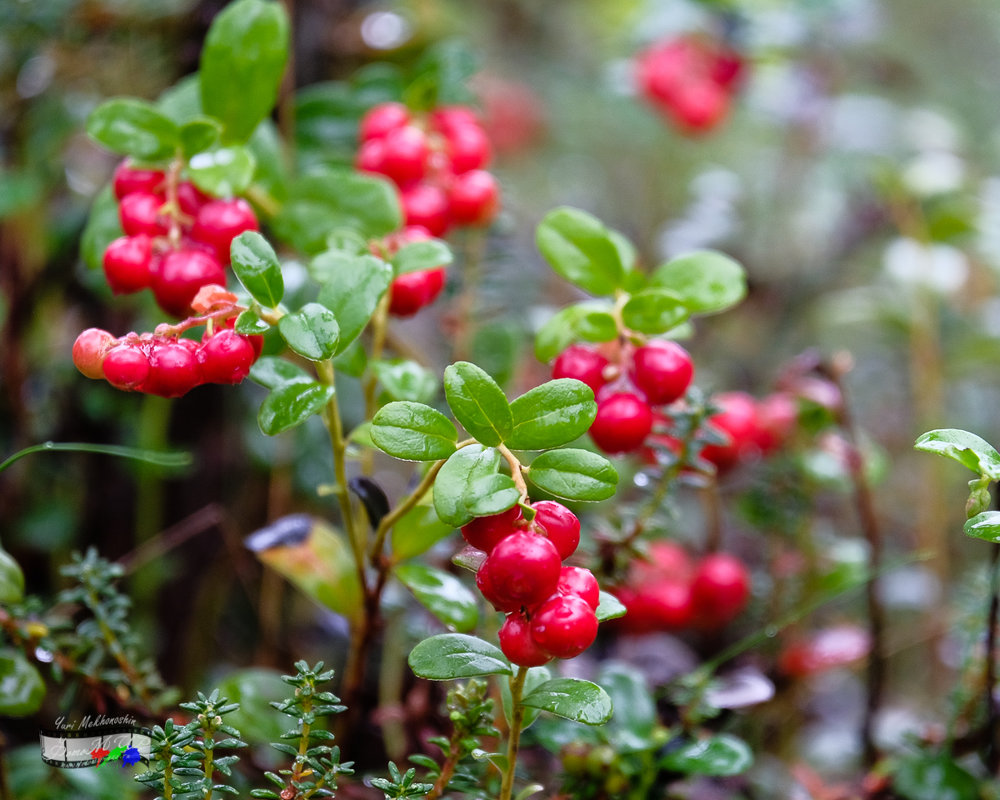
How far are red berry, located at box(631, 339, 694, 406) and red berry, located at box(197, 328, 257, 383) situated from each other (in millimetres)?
258

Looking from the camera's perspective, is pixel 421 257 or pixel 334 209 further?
pixel 334 209

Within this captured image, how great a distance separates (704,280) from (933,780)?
42cm

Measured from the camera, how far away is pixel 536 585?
44 centimetres

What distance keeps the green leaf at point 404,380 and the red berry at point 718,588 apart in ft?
1.47

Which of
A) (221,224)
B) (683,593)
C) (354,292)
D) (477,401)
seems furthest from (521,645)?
(683,593)

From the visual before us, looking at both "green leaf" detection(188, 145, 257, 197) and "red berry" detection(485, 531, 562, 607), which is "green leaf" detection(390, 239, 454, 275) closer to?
A: "green leaf" detection(188, 145, 257, 197)

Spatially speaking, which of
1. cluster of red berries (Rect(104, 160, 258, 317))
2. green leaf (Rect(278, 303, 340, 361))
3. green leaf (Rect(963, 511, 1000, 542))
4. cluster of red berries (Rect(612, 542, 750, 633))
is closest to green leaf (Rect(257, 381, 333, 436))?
green leaf (Rect(278, 303, 340, 361))

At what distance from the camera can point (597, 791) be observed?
629mm

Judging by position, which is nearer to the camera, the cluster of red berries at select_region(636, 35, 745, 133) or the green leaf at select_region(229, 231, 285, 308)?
the green leaf at select_region(229, 231, 285, 308)

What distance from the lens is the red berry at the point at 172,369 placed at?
49cm

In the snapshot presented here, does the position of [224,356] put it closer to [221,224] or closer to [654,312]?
[221,224]

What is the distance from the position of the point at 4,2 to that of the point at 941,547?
53.5 inches

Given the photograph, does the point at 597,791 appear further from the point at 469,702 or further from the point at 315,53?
the point at 315,53

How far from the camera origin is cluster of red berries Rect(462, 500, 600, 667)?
1.44 feet
